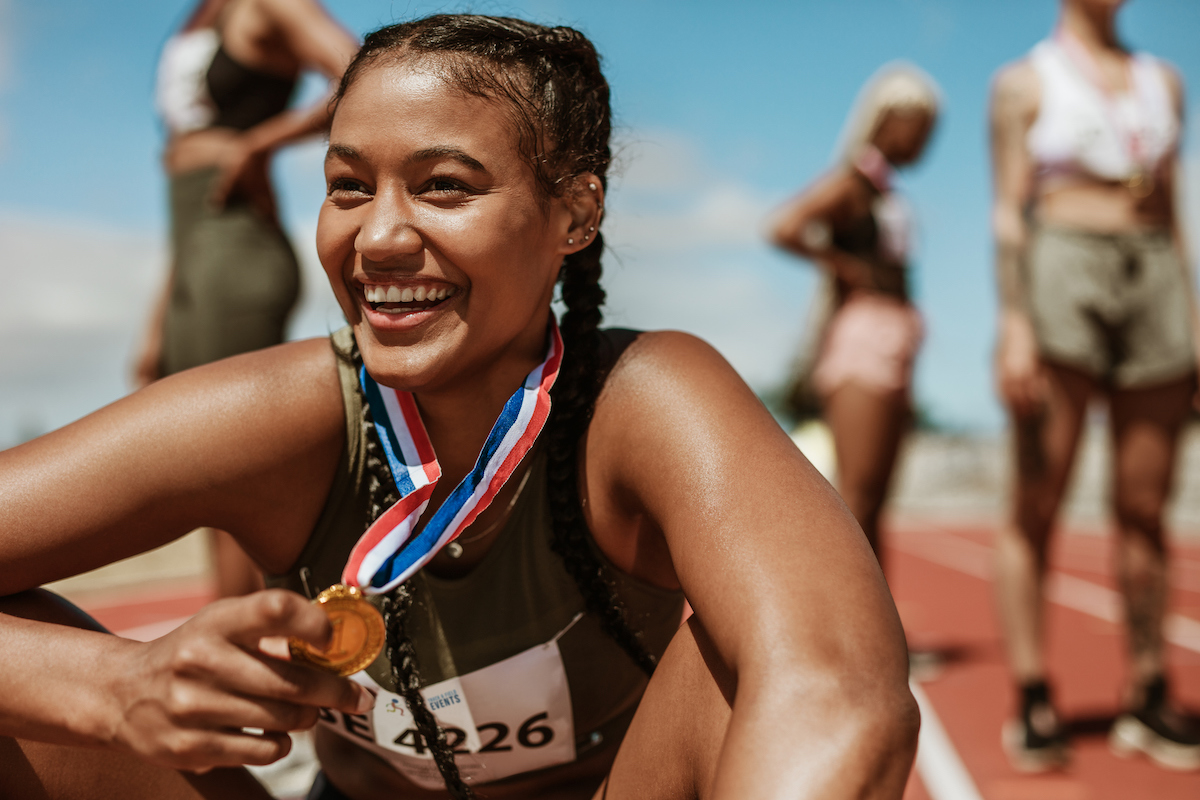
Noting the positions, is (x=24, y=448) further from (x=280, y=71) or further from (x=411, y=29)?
(x=280, y=71)

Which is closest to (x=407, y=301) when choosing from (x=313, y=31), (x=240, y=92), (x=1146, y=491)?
(x=313, y=31)

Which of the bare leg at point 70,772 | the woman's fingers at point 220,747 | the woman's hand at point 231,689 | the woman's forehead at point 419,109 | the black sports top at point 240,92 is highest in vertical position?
the black sports top at point 240,92

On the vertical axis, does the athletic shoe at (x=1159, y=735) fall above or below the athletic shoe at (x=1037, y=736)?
below

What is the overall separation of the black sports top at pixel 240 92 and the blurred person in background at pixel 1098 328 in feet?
7.15

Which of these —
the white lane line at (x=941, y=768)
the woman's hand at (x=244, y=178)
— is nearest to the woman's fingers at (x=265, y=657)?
the white lane line at (x=941, y=768)

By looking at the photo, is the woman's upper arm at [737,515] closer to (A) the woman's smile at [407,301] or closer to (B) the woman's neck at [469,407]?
(B) the woman's neck at [469,407]

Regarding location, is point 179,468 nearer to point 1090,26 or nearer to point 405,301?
point 405,301

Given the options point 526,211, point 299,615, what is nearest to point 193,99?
point 526,211

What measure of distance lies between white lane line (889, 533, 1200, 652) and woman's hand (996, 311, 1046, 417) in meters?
0.52

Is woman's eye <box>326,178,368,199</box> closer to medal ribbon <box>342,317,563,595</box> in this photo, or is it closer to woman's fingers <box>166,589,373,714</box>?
medal ribbon <box>342,317,563,595</box>

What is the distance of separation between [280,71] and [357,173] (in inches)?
63.7

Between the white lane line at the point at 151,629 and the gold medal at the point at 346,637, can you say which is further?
the white lane line at the point at 151,629

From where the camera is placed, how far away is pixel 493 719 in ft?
4.72

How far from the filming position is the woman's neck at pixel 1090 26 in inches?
117
